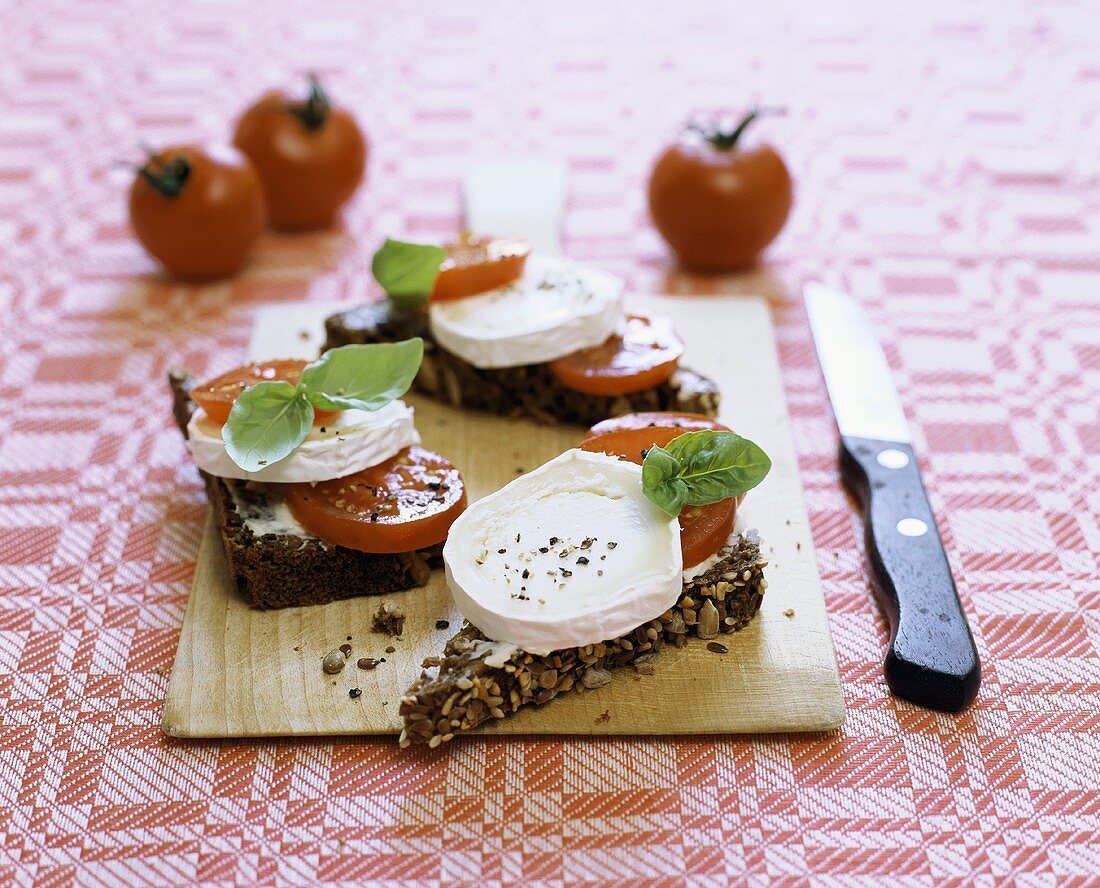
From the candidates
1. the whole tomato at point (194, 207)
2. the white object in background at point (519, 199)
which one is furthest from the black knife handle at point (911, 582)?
the whole tomato at point (194, 207)

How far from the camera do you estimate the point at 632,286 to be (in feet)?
12.9

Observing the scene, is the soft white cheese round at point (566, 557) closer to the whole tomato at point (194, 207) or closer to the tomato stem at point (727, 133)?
the tomato stem at point (727, 133)

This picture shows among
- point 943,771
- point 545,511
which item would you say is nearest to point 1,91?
point 545,511

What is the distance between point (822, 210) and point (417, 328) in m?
1.63

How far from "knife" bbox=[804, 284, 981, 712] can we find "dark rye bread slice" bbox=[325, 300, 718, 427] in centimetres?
36

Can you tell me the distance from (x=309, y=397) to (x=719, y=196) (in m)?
1.62

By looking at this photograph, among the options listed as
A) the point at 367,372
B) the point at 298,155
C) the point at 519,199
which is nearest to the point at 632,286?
the point at 519,199

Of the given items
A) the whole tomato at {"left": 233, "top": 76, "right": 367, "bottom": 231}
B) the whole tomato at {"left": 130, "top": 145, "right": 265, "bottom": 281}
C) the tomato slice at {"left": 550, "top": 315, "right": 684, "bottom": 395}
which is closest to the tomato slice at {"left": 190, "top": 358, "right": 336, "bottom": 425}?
the tomato slice at {"left": 550, "top": 315, "right": 684, "bottom": 395}

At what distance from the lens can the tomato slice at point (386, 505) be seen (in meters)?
2.63

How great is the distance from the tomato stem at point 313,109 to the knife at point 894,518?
1.63 m

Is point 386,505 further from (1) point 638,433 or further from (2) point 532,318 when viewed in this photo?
(2) point 532,318

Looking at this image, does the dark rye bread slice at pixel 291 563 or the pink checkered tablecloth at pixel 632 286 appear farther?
the dark rye bread slice at pixel 291 563

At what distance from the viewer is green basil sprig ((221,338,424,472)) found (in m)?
2.63

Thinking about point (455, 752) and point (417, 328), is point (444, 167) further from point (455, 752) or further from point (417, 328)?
point (455, 752)
